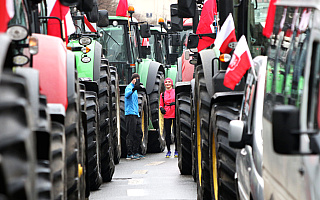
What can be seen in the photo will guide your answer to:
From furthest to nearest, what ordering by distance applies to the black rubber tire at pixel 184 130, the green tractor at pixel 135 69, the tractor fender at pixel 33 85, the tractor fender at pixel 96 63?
the green tractor at pixel 135 69 → the tractor fender at pixel 96 63 → the black rubber tire at pixel 184 130 → the tractor fender at pixel 33 85

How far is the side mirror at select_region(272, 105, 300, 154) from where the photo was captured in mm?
3258

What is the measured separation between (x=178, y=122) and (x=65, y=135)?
20.3 feet

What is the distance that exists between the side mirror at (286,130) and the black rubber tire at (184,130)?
773cm

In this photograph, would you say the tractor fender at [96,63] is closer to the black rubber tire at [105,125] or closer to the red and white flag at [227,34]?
the black rubber tire at [105,125]

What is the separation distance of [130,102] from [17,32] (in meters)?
9.85

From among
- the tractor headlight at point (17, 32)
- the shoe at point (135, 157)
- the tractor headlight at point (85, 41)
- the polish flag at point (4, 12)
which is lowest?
the shoe at point (135, 157)

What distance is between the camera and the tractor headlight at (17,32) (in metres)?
5.18

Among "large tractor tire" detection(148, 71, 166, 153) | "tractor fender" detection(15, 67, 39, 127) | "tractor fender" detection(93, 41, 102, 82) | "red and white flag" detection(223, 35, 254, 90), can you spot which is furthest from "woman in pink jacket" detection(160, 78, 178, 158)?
"tractor fender" detection(15, 67, 39, 127)

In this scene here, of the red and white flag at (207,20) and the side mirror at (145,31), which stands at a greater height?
the red and white flag at (207,20)

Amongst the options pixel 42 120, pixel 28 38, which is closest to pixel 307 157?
pixel 42 120

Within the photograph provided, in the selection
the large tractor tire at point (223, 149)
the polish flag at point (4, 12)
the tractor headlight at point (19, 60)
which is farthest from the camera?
the large tractor tire at point (223, 149)

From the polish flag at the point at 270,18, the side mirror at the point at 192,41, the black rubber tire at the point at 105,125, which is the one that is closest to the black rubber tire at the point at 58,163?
the polish flag at the point at 270,18

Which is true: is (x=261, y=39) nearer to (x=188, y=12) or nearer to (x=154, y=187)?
(x=188, y=12)

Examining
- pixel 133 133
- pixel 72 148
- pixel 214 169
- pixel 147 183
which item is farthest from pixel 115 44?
pixel 72 148
